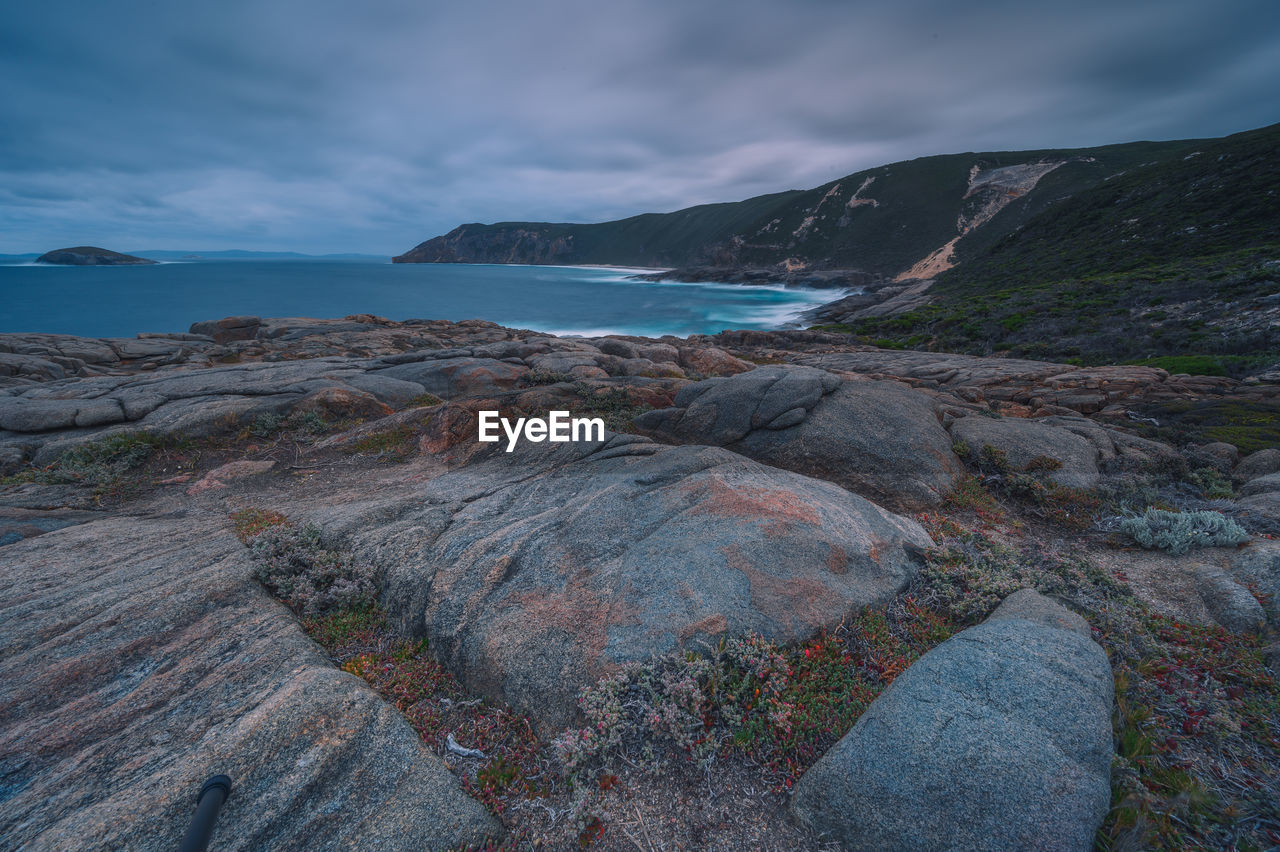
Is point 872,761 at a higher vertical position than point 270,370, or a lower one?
lower

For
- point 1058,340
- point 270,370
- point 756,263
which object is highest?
point 756,263

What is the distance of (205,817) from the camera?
3070 millimetres

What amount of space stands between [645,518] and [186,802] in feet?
18.4

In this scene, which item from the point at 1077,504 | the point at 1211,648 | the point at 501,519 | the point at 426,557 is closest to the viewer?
the point at 1211,648

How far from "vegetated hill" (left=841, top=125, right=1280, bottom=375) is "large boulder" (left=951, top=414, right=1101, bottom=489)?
2101cm

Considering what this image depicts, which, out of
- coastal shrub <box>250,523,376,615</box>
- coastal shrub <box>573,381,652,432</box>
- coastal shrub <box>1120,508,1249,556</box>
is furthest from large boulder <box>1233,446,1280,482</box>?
coastal shrub <box>250,523,376,615</box>

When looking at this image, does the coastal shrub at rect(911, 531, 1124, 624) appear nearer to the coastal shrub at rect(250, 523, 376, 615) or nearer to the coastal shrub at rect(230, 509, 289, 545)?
the coastal shrub at rect(250, 523, 376, 615)

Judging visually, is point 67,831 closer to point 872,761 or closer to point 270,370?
point 872,761

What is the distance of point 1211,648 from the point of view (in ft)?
17.5

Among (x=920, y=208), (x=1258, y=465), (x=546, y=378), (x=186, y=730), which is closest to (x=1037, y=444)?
(x=1258, y=465)

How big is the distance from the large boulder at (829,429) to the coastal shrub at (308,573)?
754 centimetres

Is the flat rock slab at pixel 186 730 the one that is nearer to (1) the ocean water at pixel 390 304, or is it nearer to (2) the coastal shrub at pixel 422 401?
(2) the coastal shrub at pixel 422 401

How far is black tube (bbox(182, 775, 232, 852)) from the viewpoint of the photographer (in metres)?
2.87

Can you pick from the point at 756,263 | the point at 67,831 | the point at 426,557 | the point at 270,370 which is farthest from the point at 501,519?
the point at 756,263
